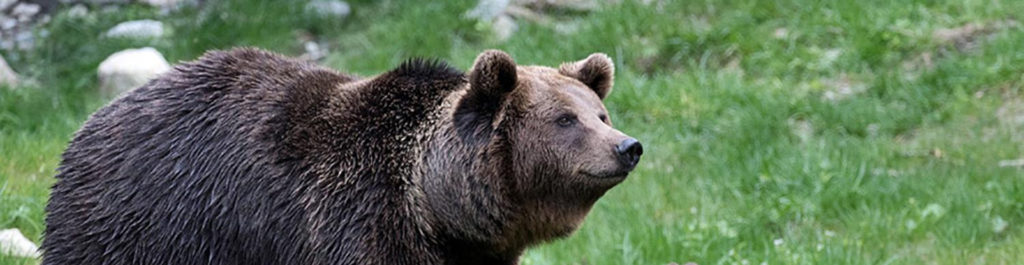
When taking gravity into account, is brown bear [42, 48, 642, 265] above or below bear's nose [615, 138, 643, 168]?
above

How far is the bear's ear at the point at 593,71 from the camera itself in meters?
4.93

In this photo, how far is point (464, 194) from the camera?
461 cm

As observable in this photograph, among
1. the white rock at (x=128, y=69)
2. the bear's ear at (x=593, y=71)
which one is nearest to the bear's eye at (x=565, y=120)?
the bear's ear at (x=593, y=71)

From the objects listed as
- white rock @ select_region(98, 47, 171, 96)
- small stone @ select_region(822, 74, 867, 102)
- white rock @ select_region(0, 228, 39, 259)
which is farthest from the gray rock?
small stone @ select_region(822, 74, 867, 102)

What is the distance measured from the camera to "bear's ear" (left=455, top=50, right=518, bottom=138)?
4555 mm

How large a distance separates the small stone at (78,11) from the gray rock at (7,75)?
4.45 feet

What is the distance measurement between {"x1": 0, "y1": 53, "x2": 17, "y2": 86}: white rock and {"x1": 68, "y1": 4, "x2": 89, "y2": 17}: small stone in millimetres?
1356

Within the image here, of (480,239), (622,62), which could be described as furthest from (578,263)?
(622,62)

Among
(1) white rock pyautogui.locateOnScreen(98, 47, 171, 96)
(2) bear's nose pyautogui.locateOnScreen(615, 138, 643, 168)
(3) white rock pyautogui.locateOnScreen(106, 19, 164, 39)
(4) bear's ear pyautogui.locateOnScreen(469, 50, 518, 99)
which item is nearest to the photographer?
(2) bear's nose pyautogui.locateOnScreen(615, 138, 643, 168)

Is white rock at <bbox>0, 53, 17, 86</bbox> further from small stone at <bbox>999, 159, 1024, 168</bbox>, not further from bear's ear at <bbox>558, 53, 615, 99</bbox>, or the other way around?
small stone at <bbox>999, 159, 1024, 168</bbox>

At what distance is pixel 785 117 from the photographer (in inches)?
331

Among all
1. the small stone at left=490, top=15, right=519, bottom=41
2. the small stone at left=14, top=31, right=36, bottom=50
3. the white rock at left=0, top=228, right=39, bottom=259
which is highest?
the small stone at left=14, top=31, right=36, bottom=50

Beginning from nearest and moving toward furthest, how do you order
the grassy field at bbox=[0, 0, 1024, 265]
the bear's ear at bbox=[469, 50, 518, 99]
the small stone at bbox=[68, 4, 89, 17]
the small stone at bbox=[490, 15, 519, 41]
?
the bear's ear at bbox=[469, 50, 518, 99]
the grassy field at bbox=[0, 0, 1024, 265]
the small stone at bbox=[490, 15, 519, 41]
the small stone at bbox=[68, 4, 89, 17]

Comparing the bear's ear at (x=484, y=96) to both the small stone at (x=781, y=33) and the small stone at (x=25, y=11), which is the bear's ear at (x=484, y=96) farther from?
the small stone at (x=25, y=11)
